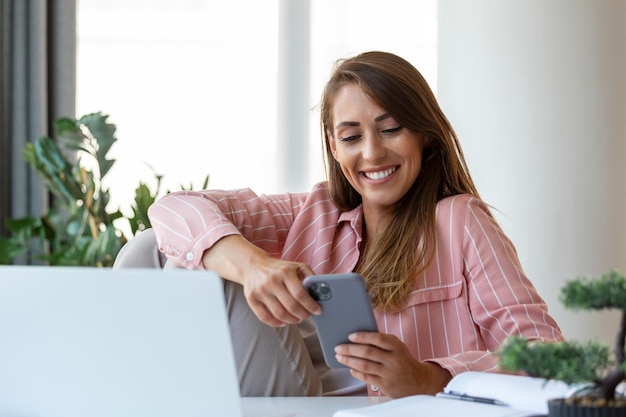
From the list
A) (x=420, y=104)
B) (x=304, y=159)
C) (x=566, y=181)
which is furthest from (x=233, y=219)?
(x=304, y=159)

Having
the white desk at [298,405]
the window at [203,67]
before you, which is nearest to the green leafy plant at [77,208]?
the window at [203,67]

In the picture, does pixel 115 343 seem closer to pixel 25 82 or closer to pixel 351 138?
pixel 351 138

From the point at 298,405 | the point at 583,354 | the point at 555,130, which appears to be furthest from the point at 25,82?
the point at 583,354

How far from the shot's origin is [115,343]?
3.26ft

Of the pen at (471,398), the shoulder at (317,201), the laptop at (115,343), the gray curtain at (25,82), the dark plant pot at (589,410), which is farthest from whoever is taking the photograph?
the gray curtain at (25,82)

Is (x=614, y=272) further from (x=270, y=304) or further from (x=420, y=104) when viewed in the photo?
(x=420, y=104)

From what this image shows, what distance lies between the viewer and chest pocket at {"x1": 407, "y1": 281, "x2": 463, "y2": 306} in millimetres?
1776

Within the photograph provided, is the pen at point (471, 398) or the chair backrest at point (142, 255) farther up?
the chair backrest at point (142, 255)

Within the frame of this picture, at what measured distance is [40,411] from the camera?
1.04 meters

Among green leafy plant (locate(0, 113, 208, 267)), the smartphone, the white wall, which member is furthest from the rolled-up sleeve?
green leafy plant (locate(0, 113, 208, 267))

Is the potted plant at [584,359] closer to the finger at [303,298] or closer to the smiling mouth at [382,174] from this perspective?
the finger at [303,298]

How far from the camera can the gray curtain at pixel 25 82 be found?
153 inches

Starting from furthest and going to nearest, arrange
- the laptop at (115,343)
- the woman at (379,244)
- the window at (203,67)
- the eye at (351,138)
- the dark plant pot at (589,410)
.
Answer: the window at (203,67)
the eye at (351,138)
the woman at (379,244)
the laptop at (115,343)
the dark plant pot at (589,410)

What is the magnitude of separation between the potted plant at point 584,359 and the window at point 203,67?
350 centimetres
